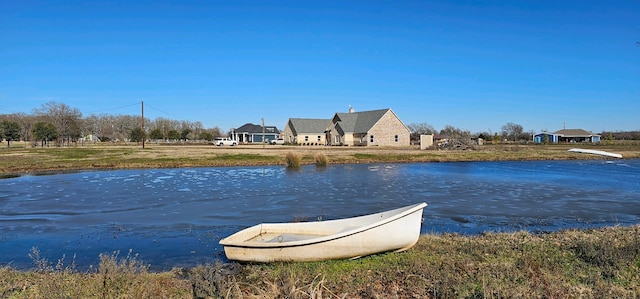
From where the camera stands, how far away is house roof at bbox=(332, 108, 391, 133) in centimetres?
6862

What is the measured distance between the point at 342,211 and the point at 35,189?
16.3 meters

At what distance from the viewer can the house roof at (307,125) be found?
3179 inches

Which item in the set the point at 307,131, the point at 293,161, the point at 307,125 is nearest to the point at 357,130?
the point at 307,131

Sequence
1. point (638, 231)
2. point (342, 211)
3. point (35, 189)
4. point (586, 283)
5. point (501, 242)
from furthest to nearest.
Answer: point (35, 189), point (342, 211), point (638, 231), point (501, 242), point (586, 283)

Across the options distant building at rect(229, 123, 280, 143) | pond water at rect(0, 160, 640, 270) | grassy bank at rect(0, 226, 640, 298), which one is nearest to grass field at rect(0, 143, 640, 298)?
grassy bank at rect(0, 226, 640, 298)

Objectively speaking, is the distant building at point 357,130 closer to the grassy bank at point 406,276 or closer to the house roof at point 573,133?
the grassy bank at point 406,276

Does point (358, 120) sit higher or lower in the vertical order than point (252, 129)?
higher

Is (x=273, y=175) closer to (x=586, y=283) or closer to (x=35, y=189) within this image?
(x=35, y=189)

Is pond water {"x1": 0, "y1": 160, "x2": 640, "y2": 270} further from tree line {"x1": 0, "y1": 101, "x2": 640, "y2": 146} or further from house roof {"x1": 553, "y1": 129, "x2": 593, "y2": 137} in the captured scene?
house roof {"x1": 553, "y1": 129, "x2": 593, "y2": 137}

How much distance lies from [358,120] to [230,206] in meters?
58.2

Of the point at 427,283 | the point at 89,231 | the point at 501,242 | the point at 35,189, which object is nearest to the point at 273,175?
the point at 35,189

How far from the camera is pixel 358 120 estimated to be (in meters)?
73.5

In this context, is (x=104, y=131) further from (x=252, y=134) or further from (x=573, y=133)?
(x=573, y=133)

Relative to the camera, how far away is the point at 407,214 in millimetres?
8219
